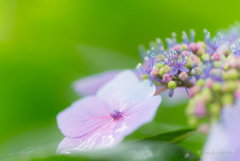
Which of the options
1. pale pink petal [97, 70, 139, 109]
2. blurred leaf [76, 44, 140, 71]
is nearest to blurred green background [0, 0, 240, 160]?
blurred leaf [76, 44, 140, 71]

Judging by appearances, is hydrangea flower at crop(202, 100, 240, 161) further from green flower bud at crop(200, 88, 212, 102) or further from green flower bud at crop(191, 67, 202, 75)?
green flower bud at crop(191, 67, 202, 75)

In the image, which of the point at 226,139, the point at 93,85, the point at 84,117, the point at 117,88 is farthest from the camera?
the point at 93,85

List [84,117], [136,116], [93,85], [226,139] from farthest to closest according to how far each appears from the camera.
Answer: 1. [93,85]
2. [84,117]
3. [136,116]
4. [226,139]

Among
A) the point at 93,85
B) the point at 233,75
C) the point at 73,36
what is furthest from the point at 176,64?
the point at 73,36

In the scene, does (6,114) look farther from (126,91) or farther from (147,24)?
(147,24)

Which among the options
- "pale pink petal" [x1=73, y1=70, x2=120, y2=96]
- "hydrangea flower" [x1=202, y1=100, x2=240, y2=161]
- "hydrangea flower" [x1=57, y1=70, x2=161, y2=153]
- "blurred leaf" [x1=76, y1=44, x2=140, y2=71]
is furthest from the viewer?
"blurred leaf" [x1=76, y1=44, x2=140, y2=71]

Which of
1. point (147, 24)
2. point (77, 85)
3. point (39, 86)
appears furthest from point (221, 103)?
point (147, 24)

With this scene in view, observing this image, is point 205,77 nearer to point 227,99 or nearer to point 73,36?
point 227,99
